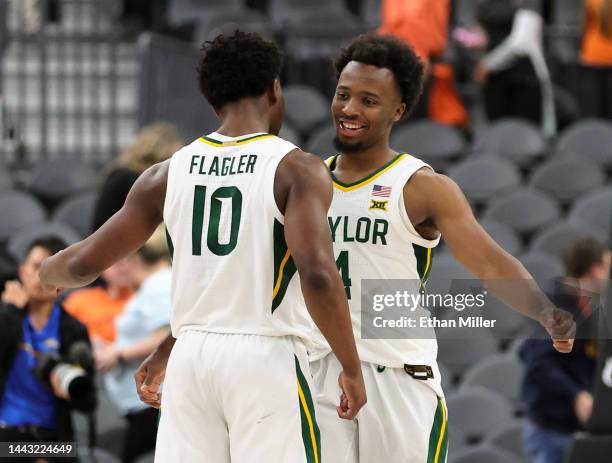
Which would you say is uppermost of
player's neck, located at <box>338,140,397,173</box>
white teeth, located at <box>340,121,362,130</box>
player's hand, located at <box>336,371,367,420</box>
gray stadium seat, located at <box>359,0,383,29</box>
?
white teeth, located at <box>340,121,362,130</box>

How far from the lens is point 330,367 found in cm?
504

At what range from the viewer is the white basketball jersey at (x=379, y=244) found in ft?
16.5

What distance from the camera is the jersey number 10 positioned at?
4.52 meters

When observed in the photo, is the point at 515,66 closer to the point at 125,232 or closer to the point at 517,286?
the point at 517,286

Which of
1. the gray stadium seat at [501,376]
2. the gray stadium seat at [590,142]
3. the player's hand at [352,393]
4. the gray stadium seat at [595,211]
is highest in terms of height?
the player's hand at [352,393]

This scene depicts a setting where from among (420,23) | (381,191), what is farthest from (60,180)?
(381,191)

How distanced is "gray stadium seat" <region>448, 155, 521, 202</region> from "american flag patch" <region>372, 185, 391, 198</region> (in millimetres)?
5408

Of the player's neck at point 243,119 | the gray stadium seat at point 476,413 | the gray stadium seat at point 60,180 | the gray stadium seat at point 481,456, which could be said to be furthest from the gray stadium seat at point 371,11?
the player's neck at point 243,119

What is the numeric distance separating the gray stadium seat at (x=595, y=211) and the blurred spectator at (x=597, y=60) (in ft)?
6.71

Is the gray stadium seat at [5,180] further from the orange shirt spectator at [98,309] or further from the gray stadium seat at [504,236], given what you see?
the gray stadium seat at [504,236]

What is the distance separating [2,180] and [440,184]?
20.9ft

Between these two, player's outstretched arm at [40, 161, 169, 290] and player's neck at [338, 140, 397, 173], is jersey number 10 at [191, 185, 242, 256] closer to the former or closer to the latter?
player's outstretched arm at [40, 161, 169, 290]

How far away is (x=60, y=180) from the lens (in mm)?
10781

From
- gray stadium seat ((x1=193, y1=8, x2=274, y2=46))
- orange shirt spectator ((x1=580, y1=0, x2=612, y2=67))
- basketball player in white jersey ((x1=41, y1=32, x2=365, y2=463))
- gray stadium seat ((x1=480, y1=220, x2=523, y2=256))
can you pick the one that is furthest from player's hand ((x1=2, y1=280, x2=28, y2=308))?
orange shirt spectator ((x1=580, y1=0, x2=612, y2=67))
